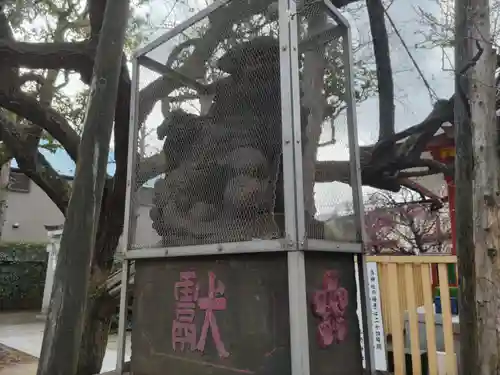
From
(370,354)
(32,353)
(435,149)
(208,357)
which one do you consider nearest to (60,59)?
(208,357)

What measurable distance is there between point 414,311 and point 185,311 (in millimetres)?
2892

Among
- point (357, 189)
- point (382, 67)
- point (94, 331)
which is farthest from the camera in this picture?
point (382, 67)

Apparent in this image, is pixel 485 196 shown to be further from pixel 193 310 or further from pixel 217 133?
pixel 193 310

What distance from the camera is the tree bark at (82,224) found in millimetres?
2717

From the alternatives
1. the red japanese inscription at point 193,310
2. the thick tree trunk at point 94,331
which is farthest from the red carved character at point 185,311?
the thick tree trunk at point 94,331

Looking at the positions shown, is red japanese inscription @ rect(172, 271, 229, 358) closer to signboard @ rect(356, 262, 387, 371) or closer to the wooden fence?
signboard @ rect(356, 262, 387, 371)

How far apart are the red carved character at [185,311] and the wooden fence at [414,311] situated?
2.82 meters

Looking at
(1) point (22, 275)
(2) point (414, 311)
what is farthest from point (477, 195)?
(1) point (22, 275)

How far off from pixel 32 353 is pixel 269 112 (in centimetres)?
873

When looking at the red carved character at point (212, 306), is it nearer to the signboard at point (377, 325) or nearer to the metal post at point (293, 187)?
the metal post at point (293, 187)

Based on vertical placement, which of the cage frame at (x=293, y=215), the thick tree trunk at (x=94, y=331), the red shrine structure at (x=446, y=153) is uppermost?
the red shrine structure at (x=446, y=153)

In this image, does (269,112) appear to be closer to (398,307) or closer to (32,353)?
(398,307)

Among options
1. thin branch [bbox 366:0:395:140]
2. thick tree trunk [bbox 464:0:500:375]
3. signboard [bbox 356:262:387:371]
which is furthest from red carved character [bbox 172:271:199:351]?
thin branch [bbox 366:0:395:140]

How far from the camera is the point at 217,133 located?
7.47ft
